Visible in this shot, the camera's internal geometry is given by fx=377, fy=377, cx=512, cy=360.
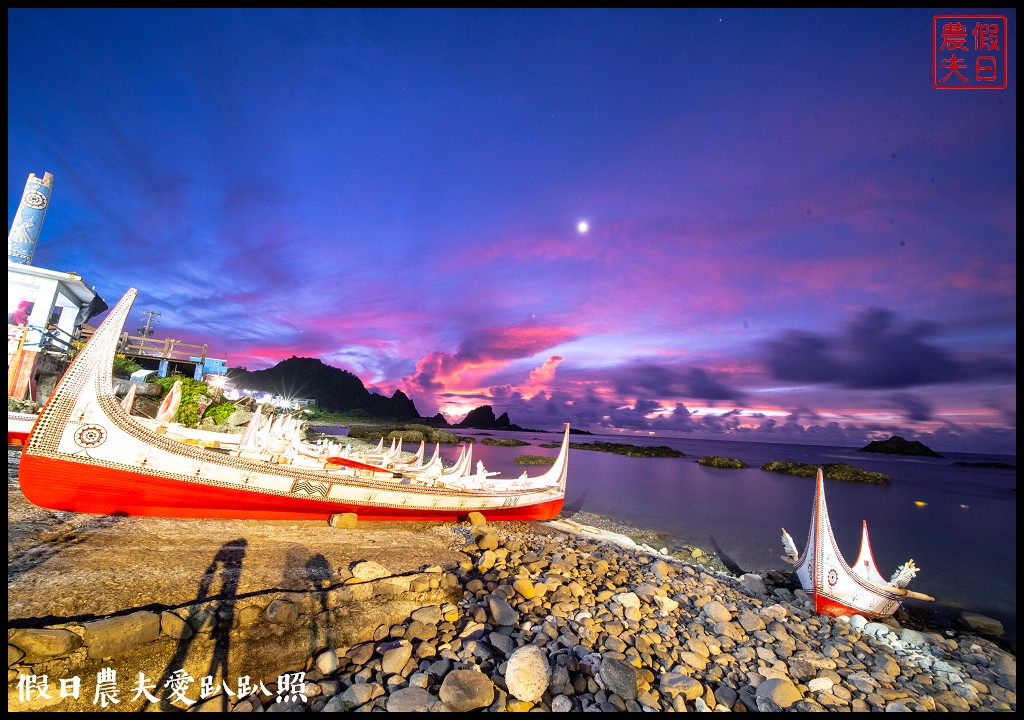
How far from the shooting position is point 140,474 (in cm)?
1035

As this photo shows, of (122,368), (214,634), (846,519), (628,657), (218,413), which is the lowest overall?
(846,519)

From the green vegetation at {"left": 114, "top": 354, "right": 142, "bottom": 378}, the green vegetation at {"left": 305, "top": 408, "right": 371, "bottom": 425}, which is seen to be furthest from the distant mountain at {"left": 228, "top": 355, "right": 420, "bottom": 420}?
the green vegetation at {"left": 114, "top": 354, "right": 142, "bottom": 378}

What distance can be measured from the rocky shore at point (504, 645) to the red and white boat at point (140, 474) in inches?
39.7

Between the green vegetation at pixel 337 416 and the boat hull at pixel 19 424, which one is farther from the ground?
the boat hull at pixel 19 424

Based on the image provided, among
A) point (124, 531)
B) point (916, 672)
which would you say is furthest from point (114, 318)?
point (916, 672)

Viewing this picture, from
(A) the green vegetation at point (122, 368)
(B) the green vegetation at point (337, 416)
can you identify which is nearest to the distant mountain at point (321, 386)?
(B) the green vegetation at point (337, 416)

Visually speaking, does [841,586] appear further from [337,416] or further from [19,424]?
[337,416]

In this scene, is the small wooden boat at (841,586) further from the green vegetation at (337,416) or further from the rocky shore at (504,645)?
the green vegetation at (337,416)

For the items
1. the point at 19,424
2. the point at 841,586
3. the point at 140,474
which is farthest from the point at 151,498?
the point at 841,586

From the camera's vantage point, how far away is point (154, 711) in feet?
15.0

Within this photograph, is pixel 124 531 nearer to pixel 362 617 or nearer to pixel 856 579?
pixel 362 617

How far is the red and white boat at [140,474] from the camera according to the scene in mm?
9430

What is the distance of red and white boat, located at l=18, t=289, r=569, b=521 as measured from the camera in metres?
9.43

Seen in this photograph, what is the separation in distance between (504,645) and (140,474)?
10.9 meters
